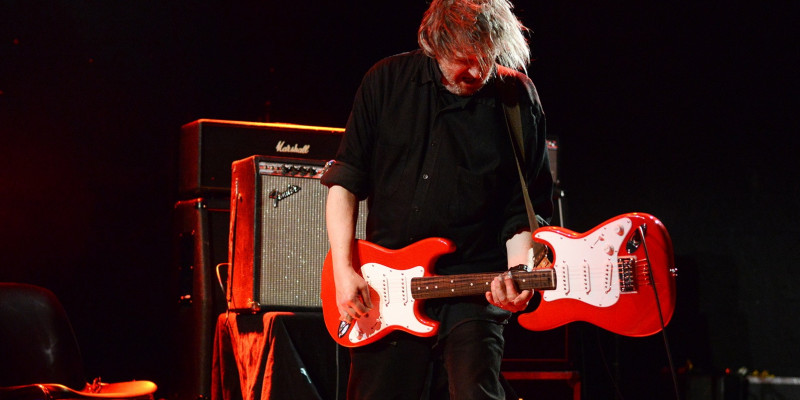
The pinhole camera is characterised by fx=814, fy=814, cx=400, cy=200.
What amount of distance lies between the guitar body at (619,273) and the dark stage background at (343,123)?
2.09m

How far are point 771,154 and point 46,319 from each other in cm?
408

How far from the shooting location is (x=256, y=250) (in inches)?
127

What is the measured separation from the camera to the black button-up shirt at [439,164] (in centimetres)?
236

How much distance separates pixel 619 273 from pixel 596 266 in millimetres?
73

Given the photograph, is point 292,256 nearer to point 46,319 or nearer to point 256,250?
point 256,250

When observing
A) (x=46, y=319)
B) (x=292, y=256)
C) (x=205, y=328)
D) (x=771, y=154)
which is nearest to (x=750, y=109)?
(x=771, y=154)

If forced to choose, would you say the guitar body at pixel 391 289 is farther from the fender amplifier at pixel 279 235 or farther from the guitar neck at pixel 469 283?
the fender amplifier at pixel 279 235

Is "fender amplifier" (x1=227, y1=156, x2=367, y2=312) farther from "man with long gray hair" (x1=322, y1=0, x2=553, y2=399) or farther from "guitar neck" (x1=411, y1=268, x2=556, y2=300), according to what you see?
"guitar neck" (x1=411, y1=268, x2=556, y2=300)

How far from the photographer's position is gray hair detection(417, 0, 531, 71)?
2.25 m

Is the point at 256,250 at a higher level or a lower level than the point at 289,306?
higher

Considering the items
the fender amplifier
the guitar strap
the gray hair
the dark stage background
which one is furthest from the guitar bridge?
the dark stage background

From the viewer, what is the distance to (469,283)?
229 centimetres

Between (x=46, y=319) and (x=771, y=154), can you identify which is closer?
(x=46, y=319)

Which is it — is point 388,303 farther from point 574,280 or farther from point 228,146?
point 228,146
